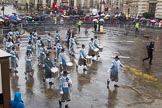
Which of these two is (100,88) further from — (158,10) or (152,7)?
(152,7)

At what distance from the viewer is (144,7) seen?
5459cm

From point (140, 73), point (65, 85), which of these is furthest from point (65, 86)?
point (140, 73)

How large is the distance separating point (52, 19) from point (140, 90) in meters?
31.6

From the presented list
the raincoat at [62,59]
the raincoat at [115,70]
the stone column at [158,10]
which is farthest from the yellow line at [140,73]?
the stone column at [158,10]

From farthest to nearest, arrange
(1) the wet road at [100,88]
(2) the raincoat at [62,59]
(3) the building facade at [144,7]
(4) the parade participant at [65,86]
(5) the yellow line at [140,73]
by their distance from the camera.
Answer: (3) the building facade at [144,7]
(5) the yellow line at [140,73]
(2) the raincoat at [62,59]
(1) the wet road at [100,88]
(4) the parade participant at [65,86]

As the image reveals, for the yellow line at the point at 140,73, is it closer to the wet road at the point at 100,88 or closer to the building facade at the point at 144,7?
the wet road at the point at 100,88

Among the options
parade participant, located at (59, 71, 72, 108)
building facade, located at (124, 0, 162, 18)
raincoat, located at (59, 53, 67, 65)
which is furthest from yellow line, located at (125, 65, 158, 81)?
building facade, located at (124, 0, 162, 18)

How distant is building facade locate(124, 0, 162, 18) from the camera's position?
5034 centimetres

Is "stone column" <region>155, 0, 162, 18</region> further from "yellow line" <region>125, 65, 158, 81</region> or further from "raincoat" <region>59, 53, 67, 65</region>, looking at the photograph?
"raincoat" <region>59, 53, 67, 65</region>

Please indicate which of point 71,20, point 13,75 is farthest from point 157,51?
point 71,20

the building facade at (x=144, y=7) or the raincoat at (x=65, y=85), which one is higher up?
the building facade at (x=144, y=7)

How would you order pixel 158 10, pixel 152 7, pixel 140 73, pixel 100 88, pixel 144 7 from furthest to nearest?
1. pixel 144 7
2. pixel 152 7
3. pixel 158 10
4. pixel 140 73
5. pixel 100 88

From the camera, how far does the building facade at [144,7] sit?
50344mm

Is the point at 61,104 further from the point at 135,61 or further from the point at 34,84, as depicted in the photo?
the point at 135,61
